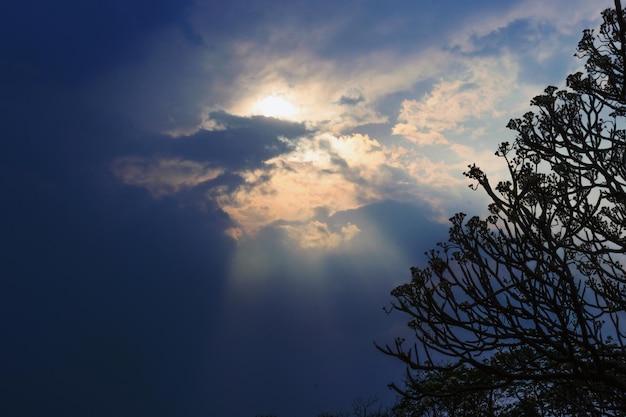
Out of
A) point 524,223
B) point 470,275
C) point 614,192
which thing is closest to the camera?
point 524,223

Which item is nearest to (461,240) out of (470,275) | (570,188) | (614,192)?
(470,275)

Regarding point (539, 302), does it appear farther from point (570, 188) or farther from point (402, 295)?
point (570, 188)

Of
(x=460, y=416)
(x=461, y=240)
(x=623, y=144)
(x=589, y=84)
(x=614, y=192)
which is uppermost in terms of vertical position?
(x=460, y=416)

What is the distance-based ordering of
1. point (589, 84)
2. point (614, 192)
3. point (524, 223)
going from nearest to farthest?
1. point (524, 223)
2. point (614, 192)
3. point (589, 84)

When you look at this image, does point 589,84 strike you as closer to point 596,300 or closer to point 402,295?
point 596,300

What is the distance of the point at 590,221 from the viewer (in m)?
7.90

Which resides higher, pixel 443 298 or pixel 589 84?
pixel 589 84

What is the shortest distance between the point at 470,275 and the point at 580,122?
3.51 m

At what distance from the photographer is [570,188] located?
7.84m

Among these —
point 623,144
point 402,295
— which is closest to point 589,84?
point 623,144

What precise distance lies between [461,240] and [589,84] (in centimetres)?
377

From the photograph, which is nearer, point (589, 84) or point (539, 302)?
point (539, 302)

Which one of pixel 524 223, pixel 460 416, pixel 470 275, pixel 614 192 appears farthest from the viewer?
pixel 460 416

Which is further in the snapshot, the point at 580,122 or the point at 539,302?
the point at 580,122
